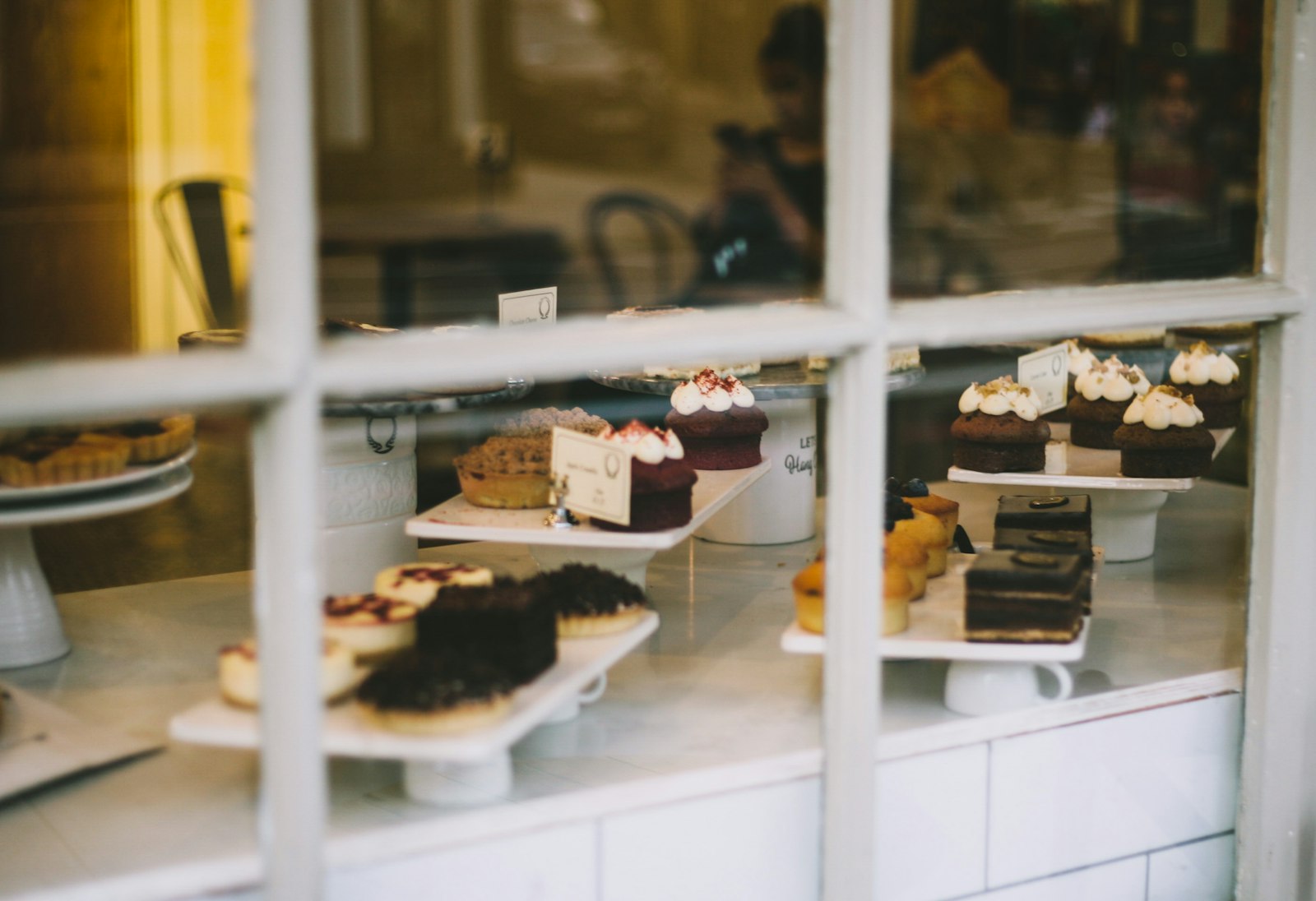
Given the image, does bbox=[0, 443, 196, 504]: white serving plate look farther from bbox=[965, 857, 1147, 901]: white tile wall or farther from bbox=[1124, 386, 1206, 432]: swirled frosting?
bbox=[1124, 386, 1206, 432]: swirled frosting

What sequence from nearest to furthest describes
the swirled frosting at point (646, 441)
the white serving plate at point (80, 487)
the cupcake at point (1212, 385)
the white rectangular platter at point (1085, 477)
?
1. the white serving plate at point (80, 487)
2. the swirled frosting at point (646, 441)
3. the white rectangular platter at point (1085, 477)
4. the cupcake at point (1212, 385)

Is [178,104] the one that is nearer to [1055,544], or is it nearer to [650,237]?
[650,237]

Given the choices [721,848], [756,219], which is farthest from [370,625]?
[756,219]

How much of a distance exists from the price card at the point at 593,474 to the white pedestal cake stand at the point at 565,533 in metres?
0.03

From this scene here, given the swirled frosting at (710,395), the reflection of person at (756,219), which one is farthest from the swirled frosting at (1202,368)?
the reflection of person at (756,219)

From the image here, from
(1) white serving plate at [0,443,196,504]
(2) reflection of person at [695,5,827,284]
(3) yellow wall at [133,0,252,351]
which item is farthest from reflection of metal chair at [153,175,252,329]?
(1) white serving plate at [0,443,196,504]

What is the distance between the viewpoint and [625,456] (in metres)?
1.40

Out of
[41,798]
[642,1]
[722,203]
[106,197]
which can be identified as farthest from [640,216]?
[41,798]

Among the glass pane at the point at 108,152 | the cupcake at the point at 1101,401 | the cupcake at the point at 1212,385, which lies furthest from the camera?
the glass pane at the point at 108,152

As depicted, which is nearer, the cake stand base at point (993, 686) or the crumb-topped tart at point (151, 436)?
the cake stand base at point (993, 686)

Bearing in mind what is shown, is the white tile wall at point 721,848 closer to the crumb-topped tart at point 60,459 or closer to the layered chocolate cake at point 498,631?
the layered chocolate cake at point 498,631

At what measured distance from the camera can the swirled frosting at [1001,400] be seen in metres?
1.94

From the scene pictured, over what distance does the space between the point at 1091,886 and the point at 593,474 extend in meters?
0.65

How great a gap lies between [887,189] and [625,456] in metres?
0.46
